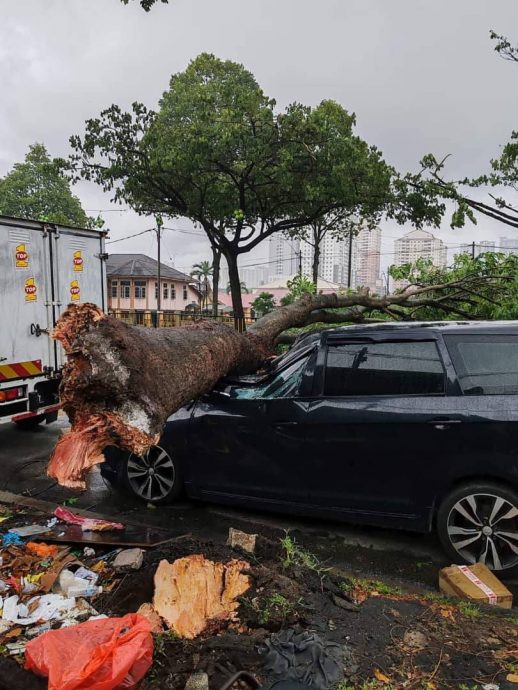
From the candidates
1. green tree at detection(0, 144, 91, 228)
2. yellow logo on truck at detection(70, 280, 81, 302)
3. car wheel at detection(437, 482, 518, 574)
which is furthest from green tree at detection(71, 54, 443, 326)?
green tree at detection(0, 144, 91, 228)

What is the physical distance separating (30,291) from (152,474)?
328 cm

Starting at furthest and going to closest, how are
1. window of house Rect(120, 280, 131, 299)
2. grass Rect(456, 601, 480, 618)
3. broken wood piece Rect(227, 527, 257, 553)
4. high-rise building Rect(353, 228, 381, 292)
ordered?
high-rise building Rect(353, 228, 381, 292) → window of house Rect(120, 280, 131, 299) → broken wood piece Rect(227, 527, 257, 553) → grass Rect(456, 601, 480, 618)

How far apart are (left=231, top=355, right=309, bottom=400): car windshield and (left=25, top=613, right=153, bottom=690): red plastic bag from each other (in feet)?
7.01

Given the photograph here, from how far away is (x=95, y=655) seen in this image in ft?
6.93

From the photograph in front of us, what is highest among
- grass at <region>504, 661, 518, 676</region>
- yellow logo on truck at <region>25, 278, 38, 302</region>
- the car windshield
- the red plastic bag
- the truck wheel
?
yellow logo on truck at <region>25, 278, 38, 302</region>

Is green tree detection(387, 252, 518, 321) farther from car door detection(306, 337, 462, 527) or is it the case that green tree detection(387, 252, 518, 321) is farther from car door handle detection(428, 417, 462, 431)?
car door handle detection(428, 417, 462, 431)

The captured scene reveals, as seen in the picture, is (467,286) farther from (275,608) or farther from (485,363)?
(275,608)

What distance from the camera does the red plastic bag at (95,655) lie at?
2.05 metres

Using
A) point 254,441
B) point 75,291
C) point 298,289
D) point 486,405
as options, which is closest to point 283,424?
point 254,441

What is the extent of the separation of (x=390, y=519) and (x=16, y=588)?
2.59 metres

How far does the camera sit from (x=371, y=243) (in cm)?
5528

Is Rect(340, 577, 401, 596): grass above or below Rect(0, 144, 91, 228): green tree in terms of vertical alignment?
below

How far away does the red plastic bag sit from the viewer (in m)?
2.05

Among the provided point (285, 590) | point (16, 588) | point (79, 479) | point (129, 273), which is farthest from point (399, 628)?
point (129, 273)
